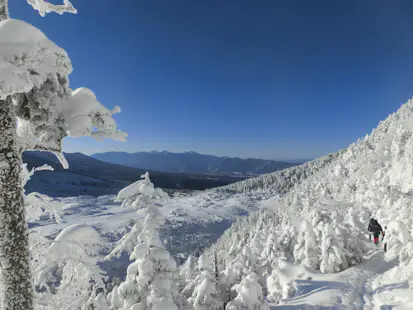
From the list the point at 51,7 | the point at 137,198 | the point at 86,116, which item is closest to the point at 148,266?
the point at 137,198

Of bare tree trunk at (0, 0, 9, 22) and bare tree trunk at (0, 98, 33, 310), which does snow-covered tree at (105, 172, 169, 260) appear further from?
bare tree trunk at (0, 0, 9, 22)

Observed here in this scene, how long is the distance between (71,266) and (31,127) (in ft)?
10.7

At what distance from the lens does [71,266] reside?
18.6ft

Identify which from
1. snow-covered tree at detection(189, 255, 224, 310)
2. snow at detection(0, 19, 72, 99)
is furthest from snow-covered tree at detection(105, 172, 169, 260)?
snow-covered tree at detection(189, 255, 224, 310)

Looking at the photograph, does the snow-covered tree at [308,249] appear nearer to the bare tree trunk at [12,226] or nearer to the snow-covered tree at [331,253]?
the snow-covered tree at [331,253]

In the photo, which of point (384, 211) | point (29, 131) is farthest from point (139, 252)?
point (384, 211)

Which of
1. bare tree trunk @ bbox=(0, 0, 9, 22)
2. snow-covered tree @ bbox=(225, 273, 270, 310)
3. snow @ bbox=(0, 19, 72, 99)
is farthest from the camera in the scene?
snow-covered tree @ bbox=(225, 273, 270, 310)

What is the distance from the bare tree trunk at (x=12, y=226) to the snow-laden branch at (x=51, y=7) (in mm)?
1772

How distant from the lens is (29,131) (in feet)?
13.0

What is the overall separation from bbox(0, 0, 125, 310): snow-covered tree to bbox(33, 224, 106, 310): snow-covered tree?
1383 millimetres

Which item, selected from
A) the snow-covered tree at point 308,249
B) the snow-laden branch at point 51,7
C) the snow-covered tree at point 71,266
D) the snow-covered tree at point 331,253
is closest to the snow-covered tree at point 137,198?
the snow-covered tree at point 71,266

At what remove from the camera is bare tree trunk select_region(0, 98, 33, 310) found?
3.45 metres

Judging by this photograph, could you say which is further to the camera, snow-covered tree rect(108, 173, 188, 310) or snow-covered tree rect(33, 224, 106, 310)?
snow-covered tree rect(108, 173, 188, 310)

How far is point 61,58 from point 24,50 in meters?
0.44
